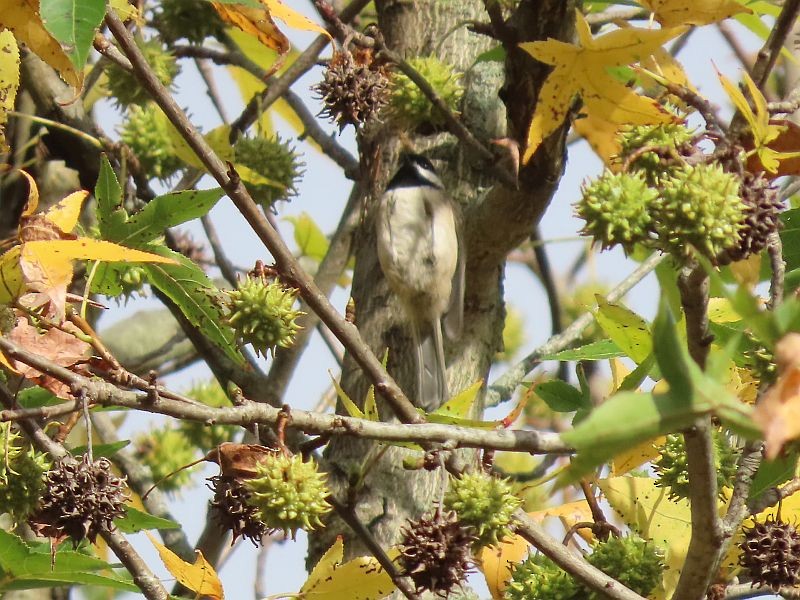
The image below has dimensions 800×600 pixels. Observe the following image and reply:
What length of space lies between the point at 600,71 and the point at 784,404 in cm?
94

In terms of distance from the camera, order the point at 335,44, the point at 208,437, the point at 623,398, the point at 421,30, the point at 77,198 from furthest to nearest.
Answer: the point at 208,437 < the point at 421,30 < the point at 335,44 < the point at 77,198 < the point at 623,398

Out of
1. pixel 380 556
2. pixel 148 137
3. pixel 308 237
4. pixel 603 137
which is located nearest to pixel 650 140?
pixel 603 137

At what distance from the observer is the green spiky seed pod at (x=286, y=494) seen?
5.08 ft

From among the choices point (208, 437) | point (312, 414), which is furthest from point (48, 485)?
point (208, 437)

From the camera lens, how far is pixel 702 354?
1334mm

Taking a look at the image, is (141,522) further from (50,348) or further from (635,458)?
(635,458)

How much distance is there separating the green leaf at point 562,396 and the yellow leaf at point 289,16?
2.63 feet

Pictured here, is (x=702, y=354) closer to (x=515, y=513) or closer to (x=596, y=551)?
(x=515, y=513)

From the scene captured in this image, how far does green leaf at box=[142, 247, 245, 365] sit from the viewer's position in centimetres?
199

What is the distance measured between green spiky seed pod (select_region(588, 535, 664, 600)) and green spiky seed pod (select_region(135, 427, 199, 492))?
2.14m

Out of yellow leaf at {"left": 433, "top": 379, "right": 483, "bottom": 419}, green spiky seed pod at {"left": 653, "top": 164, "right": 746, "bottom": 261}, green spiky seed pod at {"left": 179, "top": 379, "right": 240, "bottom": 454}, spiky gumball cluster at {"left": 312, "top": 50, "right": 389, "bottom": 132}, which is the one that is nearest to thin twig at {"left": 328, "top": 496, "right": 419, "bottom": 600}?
yellow leaf at {"left": 433, "top": 379, "right": 483, "bottom": 419}

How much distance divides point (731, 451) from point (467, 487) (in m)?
0.53

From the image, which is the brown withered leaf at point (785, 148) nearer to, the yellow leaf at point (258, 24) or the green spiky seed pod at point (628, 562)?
the green spiky seed pod at point (628, 562)

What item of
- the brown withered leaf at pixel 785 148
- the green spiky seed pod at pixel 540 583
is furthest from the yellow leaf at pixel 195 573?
the brown withered leaf at pixel 785 148
